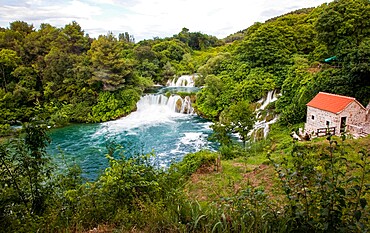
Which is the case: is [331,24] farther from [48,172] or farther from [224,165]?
[48,172]

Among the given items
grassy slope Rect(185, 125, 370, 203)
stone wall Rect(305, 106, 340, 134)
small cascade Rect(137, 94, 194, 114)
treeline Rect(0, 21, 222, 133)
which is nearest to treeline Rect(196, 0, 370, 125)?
small cascade Rect(137, 94, 194, 114)

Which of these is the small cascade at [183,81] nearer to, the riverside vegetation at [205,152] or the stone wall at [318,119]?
the riverside vegetation at [205,152]

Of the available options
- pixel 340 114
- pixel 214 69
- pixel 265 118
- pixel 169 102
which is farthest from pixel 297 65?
pixel 169 102

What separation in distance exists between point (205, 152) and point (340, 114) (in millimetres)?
6583

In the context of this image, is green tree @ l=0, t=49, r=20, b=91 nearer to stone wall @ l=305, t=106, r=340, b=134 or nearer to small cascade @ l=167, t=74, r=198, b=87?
small cascade @ l=167, t=74, r=198, b=87

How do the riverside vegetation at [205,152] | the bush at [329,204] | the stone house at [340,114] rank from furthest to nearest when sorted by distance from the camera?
the stone house at [340,114], the riverside vegetation at [205,152], the bush at [329,204]

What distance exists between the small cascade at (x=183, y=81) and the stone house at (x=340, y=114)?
18319 millimetres

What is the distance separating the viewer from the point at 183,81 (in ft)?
99.7

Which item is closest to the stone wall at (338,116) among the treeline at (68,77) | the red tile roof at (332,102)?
the red tile roof at (332,102)

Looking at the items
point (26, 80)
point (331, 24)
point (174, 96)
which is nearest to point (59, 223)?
point (331, 24)

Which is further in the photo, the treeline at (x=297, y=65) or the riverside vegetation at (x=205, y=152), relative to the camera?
the treeline at (x=297, y=65)

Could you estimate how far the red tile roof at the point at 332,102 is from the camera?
37.4 feet

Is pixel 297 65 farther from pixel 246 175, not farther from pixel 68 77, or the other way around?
pixel 68 77

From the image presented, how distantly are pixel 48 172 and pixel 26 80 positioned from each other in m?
23.0
